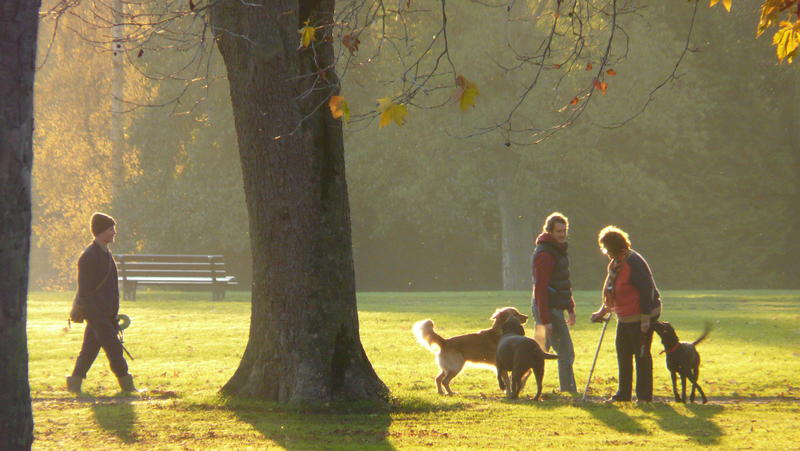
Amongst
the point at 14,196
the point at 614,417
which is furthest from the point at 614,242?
the point at 14,196

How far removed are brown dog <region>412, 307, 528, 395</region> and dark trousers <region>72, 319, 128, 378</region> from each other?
3.15 meters

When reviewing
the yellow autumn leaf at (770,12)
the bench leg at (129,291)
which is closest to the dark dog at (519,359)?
the yellow autumn leaf at (770,12)

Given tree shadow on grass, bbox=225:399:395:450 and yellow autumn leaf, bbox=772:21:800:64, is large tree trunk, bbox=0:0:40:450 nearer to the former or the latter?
tree shadow on grass, bbox=225:399:395:450

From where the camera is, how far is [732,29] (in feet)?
135

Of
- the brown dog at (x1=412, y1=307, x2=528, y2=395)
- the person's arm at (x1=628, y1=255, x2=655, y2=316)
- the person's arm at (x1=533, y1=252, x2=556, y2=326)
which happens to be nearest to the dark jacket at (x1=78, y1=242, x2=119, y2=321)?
the brown dog at (x1=412, y1=307, x2=528, y2=395)

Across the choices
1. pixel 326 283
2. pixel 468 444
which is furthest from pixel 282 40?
pixel 468 444

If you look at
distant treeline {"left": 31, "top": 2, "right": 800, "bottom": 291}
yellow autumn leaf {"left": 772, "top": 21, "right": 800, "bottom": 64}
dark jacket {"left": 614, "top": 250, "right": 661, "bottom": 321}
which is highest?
distant treeline {"left": 31, "top": 2, "right": 800, "bottom": 291}

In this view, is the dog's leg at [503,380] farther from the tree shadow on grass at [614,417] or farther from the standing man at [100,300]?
the standing man at [100,300]

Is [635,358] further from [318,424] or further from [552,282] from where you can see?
[318,424]

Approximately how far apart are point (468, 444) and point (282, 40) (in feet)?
13.0

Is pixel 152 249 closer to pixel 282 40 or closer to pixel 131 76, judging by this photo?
pixel 131 76

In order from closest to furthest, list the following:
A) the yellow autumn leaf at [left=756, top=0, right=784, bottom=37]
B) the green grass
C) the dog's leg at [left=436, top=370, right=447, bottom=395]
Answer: the yellow autumn leaf at [left=756, top=0, right=784, bottom=37], the green grass, the dog's leg at [left=436, top=370, right=447, bottom=395]

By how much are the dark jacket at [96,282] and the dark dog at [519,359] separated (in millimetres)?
3989

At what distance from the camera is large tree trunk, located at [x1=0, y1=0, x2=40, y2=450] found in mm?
5691
